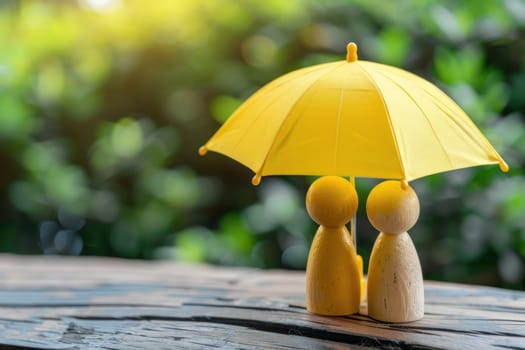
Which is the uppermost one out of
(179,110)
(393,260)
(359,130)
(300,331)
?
(179,110)

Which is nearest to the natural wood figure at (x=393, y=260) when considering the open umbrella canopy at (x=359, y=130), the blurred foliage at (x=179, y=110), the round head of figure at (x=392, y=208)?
the round head of figure at (x=392, y=208)

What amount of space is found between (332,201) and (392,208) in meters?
0.10

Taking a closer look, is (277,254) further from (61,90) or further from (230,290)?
(61,90)

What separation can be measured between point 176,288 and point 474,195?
84 centimetres

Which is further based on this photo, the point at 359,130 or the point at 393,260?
the point at 393,260

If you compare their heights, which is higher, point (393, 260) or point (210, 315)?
point (393, 260)

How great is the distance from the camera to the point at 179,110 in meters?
2.40

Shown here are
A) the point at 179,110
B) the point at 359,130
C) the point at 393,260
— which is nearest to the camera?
the point at 359,130

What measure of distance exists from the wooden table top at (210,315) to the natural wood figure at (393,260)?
0.09ft

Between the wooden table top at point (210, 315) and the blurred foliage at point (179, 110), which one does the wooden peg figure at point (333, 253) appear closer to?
the wooden table top at point (210, 315)

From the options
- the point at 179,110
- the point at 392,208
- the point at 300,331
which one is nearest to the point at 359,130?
the point at 392,208

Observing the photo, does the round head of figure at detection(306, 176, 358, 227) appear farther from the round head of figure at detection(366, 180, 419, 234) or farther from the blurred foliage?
the blurred foliage

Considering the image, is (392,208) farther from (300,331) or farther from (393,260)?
(300,331)

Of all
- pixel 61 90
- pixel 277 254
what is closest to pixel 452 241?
pixel 277 254
